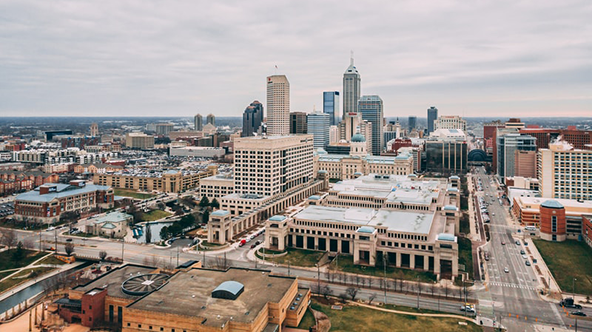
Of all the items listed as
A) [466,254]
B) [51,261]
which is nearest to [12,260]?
[51,261]

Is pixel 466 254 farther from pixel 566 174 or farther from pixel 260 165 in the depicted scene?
pixel 260 165

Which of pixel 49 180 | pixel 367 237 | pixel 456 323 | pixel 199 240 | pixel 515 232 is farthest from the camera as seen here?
pixel 49 180

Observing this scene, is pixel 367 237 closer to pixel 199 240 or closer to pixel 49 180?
pixel 199 240

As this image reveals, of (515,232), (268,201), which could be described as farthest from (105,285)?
(515,232)

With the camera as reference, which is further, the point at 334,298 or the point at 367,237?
the point at 367,237

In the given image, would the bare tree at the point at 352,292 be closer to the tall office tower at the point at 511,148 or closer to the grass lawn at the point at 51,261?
the grass lawn at the point at 51,261

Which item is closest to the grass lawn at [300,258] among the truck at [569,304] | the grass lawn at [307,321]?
the grass lawn at [307,321]
